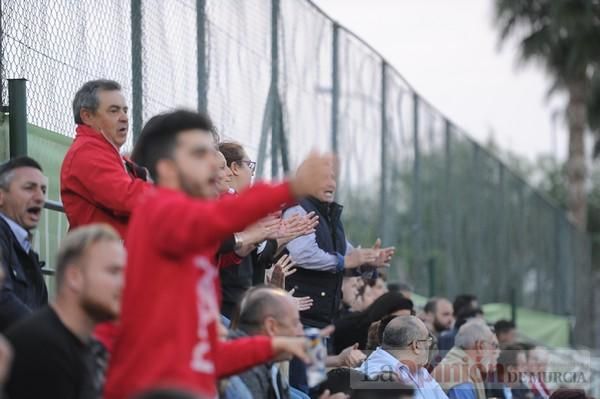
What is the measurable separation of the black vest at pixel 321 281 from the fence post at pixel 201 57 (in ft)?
3.71

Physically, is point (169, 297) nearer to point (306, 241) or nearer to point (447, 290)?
point (306, 241)

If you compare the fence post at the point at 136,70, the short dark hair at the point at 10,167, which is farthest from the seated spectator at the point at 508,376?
the short dark hair at the point at 10,167

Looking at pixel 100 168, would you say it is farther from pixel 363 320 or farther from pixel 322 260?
pixel 363 320

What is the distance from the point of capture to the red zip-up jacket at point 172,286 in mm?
4422

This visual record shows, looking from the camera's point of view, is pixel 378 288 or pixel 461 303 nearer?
pixel 378 288

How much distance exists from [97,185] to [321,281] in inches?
123

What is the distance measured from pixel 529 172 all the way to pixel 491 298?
43721 mm

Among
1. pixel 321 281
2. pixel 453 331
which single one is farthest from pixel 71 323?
pixel 453 331

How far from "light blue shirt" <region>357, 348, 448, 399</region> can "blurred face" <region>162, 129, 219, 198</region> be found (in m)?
3.68

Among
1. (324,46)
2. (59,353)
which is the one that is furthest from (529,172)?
(59,353)

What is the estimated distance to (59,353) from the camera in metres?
4.68

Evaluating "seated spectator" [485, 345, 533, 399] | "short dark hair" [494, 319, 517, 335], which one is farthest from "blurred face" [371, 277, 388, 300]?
"short dark hair" [494, 319, 517, 335]

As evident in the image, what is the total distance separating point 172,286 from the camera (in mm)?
4531

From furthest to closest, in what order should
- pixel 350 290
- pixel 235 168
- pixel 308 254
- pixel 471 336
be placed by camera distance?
pixel 350 290, pixel 471 336, pixel 308 254, pixel 235 168
